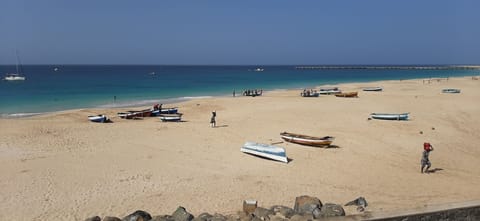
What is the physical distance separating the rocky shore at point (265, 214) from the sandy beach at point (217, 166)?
792mm

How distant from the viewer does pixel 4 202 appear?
1073 cm

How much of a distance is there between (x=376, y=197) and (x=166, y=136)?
448 inches

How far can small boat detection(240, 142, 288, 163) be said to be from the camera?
14.7 meters

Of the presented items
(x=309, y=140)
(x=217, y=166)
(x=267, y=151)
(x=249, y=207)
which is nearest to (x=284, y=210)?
(x=249, y=207)

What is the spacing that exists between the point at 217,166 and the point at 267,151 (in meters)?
2.12

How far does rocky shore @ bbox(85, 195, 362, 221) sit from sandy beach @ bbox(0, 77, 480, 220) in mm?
792

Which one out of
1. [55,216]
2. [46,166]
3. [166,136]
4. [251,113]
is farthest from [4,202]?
[251,113]

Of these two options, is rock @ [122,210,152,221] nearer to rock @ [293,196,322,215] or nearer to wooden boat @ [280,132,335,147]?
rock @ [293,196,322,215]

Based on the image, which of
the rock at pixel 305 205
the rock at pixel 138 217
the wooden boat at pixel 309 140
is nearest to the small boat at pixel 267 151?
the wooden boat at pixel 309 140

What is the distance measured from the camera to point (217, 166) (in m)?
14.2

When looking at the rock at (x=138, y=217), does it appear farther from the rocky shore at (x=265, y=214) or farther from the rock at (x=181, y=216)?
the rock at (x=181, y=216)

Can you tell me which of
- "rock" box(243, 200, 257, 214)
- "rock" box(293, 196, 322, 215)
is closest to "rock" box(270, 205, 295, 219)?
"rock" box(293, 196, 322, 215)

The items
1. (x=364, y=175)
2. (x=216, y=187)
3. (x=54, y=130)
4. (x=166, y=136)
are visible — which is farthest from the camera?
(x=54, y=130)

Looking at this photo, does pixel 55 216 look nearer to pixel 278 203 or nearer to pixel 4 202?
pixel 4 202
